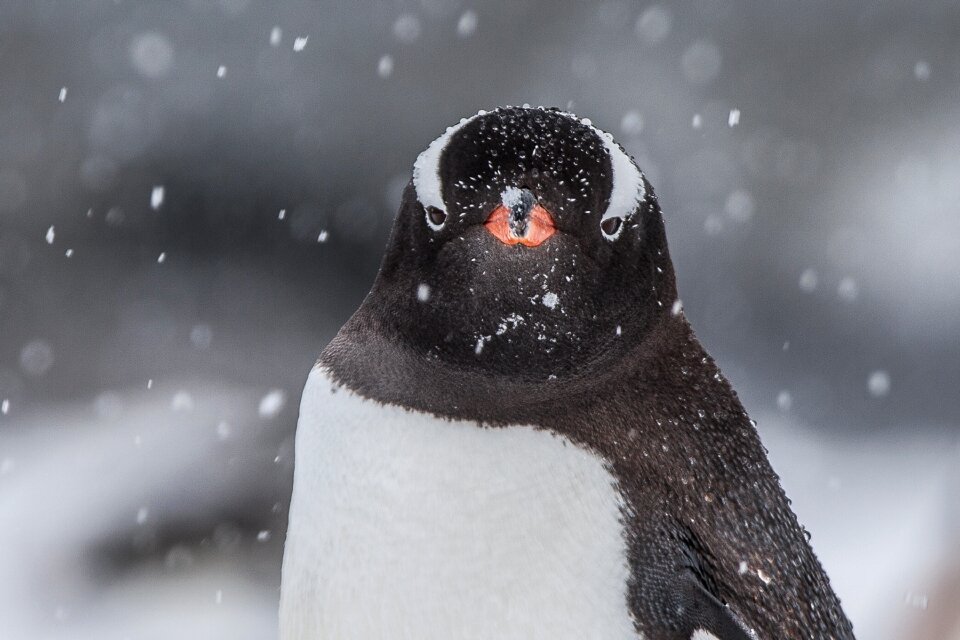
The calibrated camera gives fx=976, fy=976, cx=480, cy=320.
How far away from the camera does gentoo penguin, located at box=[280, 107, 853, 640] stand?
0.93 metres

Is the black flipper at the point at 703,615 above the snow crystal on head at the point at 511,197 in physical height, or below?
below

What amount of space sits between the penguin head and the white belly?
85mm

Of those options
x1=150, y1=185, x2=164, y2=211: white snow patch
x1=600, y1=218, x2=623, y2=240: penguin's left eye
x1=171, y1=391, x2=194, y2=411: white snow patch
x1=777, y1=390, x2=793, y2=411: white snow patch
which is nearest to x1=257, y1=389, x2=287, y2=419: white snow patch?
x1=171, y1=391, x2=194, y2=411: white snow patch

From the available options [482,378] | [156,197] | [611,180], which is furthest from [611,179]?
[156,197]

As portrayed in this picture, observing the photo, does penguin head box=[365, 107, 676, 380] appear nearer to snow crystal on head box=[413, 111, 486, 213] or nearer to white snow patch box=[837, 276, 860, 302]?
A: snow crystal on head box=[413, 111, 486, 213]

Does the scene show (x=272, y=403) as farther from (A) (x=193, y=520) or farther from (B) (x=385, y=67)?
(B) (x=385, y=67)

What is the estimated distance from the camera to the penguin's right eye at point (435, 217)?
958 millimetres

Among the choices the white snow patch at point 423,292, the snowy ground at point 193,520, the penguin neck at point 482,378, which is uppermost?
the snowy ground at point 193,520

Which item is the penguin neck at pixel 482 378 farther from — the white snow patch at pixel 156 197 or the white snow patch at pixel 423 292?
the white snow patch at pixel 156 197

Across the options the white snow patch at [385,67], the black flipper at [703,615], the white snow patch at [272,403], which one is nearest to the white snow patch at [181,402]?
the white snow patch at [272,403]

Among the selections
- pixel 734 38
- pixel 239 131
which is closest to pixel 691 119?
pixel 734 38

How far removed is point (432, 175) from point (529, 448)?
287 mm

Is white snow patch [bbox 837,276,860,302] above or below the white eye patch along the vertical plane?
above

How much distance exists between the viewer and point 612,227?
0.97 meters
